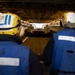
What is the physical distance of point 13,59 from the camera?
3525 millimetres

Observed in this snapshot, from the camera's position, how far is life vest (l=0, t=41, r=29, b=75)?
346 centimetres

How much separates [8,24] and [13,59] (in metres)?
0.72

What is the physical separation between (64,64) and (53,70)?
185 mm

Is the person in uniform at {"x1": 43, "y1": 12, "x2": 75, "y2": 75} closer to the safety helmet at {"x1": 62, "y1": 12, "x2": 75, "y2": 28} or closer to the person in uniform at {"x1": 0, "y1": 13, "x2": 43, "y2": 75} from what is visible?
the safety helmet at {"x1": 62, "y1": 12, "x2": 75, "y2": 28}

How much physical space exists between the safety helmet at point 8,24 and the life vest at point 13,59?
1.06ft

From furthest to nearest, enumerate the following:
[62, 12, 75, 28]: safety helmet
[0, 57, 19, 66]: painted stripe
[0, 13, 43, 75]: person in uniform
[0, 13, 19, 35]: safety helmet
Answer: [62, 12, 75, 28]: safety helmet
[0, 13, 19, 35]: safety helmet
[0, 57, 19, 66]: painted stripe
[0, 13, 43, 75]: person in uniform

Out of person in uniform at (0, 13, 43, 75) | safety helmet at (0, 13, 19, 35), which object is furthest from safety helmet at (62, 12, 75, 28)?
person in uniform at (0, 13, 43, 75)

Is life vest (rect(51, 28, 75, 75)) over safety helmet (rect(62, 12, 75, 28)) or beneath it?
beneath

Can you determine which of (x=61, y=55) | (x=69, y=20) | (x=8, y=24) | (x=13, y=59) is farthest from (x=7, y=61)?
(x=69, y=20)

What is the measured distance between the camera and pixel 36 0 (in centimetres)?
1045

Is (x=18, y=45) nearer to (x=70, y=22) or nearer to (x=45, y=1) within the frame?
(x=70, y=22)

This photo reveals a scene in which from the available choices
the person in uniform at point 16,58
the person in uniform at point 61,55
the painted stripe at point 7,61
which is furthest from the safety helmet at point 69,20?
the painted stripe at point 7,61

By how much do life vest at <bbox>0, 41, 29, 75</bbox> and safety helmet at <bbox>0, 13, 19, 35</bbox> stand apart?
324 mm

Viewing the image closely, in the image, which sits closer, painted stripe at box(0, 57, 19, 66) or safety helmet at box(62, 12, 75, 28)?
painted stripe at box(0, 57, 19, 66)
